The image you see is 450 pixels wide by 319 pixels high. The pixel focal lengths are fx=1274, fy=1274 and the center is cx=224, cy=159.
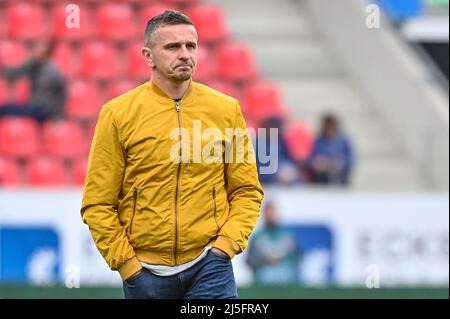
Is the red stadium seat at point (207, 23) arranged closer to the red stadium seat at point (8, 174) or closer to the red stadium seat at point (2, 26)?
the red stadium seat at point (2, 26)

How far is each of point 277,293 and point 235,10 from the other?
4.89 meters

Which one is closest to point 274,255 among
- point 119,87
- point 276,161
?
point 276,161

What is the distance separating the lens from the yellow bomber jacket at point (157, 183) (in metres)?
5.14

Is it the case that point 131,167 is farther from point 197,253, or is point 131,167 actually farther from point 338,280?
point 338,280

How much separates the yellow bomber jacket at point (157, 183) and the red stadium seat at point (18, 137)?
6.51 metres

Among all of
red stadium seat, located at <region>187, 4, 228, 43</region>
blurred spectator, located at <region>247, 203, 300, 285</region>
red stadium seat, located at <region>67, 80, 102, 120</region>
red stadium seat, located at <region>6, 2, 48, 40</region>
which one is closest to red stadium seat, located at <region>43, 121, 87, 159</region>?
red stadium seat, located at <region>67, 80, 102, 120</region>

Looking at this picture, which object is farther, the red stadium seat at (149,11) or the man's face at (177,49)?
the red stadium seat at (149,11)

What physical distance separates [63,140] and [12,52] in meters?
1.31

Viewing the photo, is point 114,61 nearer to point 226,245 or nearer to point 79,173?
point 79,173

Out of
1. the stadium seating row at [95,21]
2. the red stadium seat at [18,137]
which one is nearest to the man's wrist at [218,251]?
the red stadium seat at [18,137]

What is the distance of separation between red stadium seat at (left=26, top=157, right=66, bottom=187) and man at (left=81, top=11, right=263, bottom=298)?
20.4 ft

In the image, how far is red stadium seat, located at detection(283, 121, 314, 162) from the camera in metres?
12.0

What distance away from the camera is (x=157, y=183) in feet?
16.9
